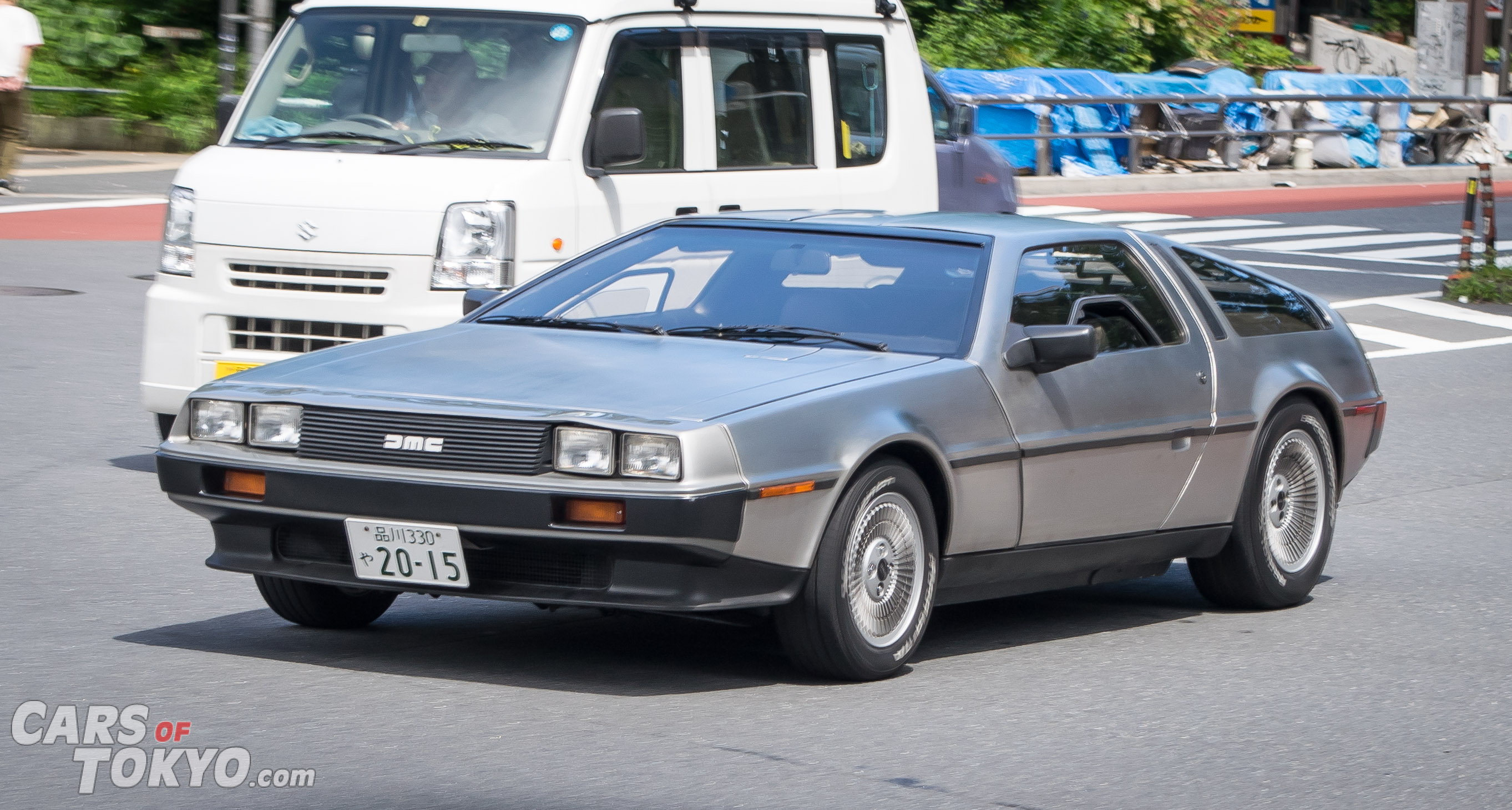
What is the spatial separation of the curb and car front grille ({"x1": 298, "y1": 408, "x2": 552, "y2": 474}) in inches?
853

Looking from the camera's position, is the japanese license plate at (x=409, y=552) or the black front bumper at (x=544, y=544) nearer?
the black front bumper at (x=544, y=544)

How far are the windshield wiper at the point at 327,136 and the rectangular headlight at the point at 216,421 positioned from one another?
350 cm

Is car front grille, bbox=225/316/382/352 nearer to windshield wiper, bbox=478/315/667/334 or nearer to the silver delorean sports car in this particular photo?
the silver delorean sports car

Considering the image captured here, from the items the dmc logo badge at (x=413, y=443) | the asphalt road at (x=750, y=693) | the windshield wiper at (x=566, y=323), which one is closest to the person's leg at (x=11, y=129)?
the asphalt road at (x=750, y=693)

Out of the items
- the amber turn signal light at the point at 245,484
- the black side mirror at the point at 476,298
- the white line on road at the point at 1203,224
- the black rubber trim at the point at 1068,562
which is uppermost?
the white line on road at the point at 1203,224

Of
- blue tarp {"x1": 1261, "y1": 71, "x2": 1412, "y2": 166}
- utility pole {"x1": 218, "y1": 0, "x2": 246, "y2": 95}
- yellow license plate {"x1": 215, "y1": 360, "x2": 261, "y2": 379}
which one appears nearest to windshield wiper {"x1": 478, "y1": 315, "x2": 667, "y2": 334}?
yellow license plate {"x1": 215, "y1": 360, "x2": 261, "y2": 379}

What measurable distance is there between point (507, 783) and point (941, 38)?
31.2 metres

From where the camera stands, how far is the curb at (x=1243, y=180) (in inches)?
1093

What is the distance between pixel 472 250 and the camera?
8570 millimetres

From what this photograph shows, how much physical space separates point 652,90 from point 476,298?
289 cm

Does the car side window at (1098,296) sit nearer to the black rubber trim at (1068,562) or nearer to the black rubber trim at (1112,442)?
the black rubber trim at (1112,442)

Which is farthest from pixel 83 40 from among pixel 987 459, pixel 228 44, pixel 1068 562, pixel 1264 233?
pixel 987 459

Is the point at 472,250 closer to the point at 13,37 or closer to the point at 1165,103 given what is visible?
the point at 13,37

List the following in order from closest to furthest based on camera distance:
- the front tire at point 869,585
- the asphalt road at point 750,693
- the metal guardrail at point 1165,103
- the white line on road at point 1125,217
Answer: the asphalt road at point 750,693, the front tire at point 869,585, the white line on road at point 1125,217, the metal guardrail at point 1165,103
